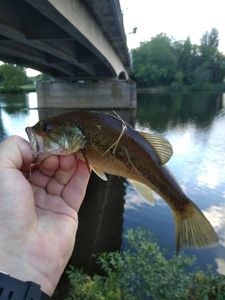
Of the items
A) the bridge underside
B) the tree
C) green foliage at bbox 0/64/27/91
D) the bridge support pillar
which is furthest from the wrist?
the tree

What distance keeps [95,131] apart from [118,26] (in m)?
16.3

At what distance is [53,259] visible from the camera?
252cm

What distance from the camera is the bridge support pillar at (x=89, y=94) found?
3900 cm

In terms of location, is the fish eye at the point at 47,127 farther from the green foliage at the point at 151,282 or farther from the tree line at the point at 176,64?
the tree line at the point at 176,64

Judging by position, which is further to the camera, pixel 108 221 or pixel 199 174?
pixel 199 174

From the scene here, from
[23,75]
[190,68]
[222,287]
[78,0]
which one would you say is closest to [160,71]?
[190,68]

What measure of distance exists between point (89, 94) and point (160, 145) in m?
37.6

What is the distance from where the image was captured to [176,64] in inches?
3979

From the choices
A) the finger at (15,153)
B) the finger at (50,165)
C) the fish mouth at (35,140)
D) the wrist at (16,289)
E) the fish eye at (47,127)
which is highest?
the fish eye at (47,127)

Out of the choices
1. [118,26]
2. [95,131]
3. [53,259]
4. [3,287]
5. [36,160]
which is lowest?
[53,259]

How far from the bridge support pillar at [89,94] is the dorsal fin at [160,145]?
3641cm

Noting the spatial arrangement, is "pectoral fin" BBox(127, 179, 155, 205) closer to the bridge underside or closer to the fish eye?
the fish eye


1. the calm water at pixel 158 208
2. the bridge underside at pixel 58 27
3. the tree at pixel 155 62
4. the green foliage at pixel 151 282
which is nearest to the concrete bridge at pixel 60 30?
the bridge underside at pixel 58 27

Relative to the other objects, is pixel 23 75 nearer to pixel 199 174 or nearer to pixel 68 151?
pixel 199 174
